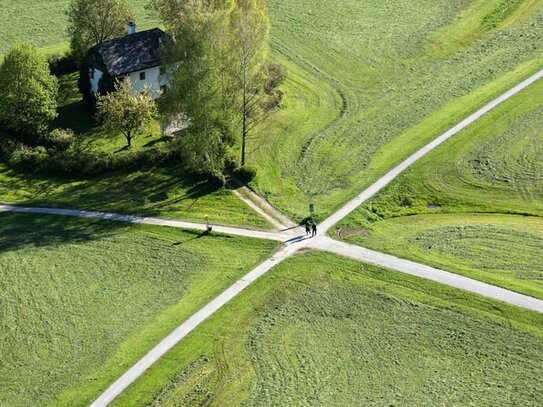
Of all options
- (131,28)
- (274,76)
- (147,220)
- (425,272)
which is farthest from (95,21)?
(425,272)

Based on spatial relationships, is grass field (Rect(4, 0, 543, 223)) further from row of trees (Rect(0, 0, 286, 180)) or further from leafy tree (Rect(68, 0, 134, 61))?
leafy tree (Rect(68, 0, 134, 61))

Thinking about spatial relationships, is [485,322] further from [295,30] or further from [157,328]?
[295,30]

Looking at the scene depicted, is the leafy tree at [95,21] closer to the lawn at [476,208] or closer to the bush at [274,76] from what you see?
the bush at [274,76]

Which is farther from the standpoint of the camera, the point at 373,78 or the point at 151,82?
the point at 373,78

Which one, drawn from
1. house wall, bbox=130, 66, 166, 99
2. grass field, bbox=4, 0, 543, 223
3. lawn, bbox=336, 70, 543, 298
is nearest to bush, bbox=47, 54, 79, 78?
grass field, bbox=4, 0, 543, 223

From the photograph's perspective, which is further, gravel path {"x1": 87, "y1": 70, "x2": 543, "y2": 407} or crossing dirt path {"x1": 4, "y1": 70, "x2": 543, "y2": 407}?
crossing dirt path {"x1": 4, "y1": 70, "x2": 543, "y2": 407}

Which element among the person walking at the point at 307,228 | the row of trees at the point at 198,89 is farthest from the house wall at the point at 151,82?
the person walking at the point at 307,228

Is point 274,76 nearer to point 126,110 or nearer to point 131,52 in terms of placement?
point 131,52
